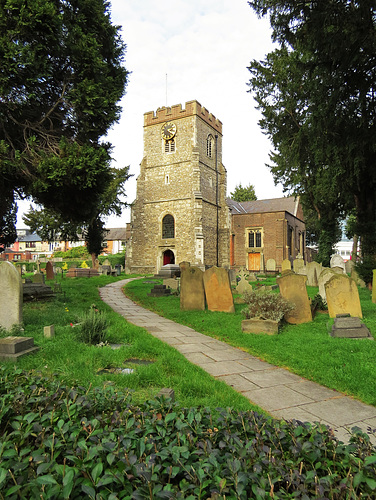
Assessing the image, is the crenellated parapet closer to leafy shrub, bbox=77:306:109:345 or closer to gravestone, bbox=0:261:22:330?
gravestone, bbox=0:261:22:330

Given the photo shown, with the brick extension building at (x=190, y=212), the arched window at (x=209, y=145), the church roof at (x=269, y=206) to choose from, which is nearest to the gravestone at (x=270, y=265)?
the brick extension building at (x=190, y=212)

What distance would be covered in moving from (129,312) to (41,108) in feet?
24.3

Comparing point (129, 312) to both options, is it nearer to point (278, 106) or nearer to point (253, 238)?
point (278, 106)

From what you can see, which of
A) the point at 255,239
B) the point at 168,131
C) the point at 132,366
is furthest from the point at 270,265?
the point at 132,366

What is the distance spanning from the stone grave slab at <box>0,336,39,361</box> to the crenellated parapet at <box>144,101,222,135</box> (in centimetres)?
2871

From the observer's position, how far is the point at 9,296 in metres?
6.11

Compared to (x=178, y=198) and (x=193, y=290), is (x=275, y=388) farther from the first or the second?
(x=178, y=198)

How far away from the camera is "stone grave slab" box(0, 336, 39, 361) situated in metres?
4.27

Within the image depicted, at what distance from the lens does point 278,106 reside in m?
16.0

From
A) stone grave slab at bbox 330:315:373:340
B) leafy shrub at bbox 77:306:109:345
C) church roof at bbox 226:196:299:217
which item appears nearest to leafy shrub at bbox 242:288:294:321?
stone grave slab at bbox 330:315:373:340

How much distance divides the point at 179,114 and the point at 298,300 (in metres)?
27.1

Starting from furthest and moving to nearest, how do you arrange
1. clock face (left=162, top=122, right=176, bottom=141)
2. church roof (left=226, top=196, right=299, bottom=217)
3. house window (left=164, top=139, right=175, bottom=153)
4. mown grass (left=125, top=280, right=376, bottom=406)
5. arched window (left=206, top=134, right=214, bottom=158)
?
church roof (left=226, top=196, right=299, bottom=217)
arched window (left=206, top=134, right=214, bottom=158)
house window (left=164, top=139, right=175, bottom=153)
clock face (left=162, top=122, right=176, bottom=141)
mown grass (left=125, top=280, right=376, bottom=406)

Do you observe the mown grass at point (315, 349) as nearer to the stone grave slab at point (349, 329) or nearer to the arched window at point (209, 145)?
the stone grave slab at point (349, 329)

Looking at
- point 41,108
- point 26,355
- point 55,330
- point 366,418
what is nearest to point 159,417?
point 366,418
